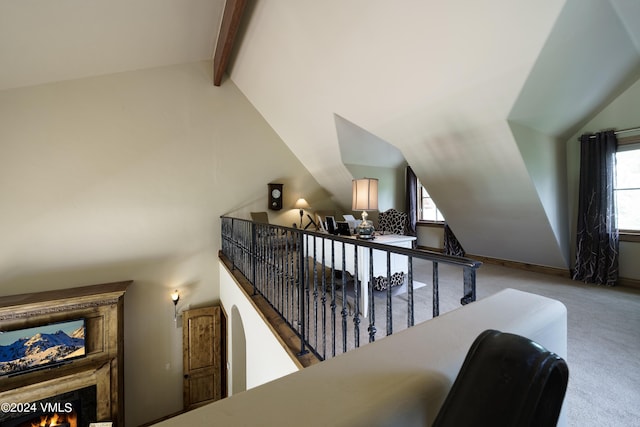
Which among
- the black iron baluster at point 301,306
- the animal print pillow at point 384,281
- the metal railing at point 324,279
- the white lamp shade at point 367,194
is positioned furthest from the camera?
the animal print pillow at point 384,281

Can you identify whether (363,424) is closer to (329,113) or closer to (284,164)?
(329,113)

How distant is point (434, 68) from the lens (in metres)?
2.49

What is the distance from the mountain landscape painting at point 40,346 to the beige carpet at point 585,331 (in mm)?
3762

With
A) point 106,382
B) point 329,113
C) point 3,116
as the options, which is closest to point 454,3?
point 329,113

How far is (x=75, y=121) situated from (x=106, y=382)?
13.3ft

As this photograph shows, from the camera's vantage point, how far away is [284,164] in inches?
223

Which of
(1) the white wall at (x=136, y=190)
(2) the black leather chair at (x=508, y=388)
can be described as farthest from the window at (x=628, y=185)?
(1) the white wall at (x=136, y=190)

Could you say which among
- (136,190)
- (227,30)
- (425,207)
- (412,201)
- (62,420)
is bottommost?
(62,420)

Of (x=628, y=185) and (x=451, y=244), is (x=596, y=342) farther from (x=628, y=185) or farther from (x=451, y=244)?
(x=451, y=244)

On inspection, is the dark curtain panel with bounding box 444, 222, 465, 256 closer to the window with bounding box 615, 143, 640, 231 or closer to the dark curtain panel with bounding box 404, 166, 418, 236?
the dark curtain panel with bounding box 404, 166, 418, 236

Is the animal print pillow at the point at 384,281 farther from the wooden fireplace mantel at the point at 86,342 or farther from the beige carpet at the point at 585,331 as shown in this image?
the wooden fireplace mantel at the point at 86,342

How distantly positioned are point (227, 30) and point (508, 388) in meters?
4.46

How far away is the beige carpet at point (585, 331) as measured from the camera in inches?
53.2

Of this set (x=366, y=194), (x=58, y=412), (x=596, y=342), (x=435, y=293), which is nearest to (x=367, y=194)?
(x=366, y=194)
